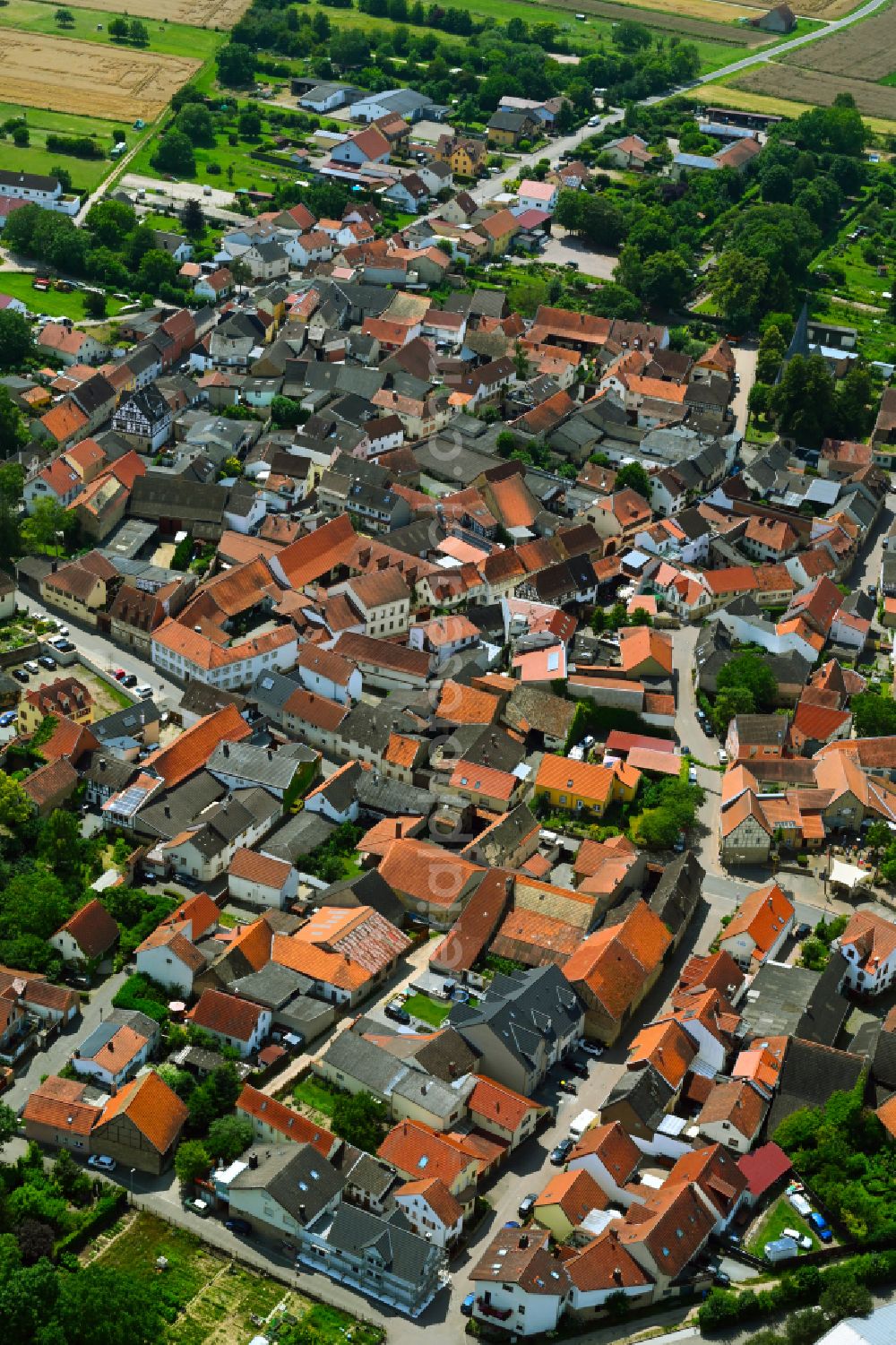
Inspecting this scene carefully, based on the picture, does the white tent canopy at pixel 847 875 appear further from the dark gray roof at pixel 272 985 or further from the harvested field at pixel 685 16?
the harvested field at pixel 685 16

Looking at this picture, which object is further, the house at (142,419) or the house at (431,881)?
the house at (142,419)

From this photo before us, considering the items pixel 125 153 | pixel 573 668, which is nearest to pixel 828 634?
pixel 573 668

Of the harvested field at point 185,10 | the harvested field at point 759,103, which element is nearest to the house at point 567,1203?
the harvested field at point 759,103

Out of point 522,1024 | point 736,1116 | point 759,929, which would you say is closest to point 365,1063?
point 522,1024

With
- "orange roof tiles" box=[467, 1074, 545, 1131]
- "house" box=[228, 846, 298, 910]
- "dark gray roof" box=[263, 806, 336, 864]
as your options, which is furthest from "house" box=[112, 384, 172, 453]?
"orange roof tiles" box=[467, 1074, 545, 1131]

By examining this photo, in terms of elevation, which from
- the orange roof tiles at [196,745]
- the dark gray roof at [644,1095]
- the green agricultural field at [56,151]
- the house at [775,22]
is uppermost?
the house at [775,22]

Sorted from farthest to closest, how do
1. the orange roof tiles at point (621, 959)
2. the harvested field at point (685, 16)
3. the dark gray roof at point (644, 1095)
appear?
the harvested field at point (685, 16) < the orange roof tiles at point (621, 959) < the dark gray roof at point (644, 1095)

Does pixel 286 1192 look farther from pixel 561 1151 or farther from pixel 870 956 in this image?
pixel 870 956

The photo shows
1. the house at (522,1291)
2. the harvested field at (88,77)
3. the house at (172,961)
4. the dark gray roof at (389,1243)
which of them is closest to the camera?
the house at (522,1291)
